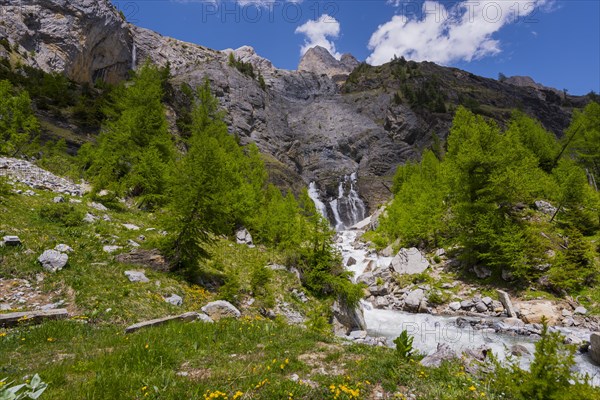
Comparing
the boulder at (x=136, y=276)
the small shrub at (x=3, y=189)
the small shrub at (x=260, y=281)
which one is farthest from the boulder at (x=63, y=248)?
the small shrub at (x=260, y=281)

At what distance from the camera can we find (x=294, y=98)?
12788 cm

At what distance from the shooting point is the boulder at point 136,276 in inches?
507

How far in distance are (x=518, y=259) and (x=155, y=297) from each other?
24.2 meters

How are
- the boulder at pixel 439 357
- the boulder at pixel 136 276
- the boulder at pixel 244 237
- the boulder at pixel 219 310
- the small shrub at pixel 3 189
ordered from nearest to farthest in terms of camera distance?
the boulder at pixel 439 357 → the boulder at pixel 219 310 → the boulder at pixel 136 276 → the small shrub at pixel 3 189 → the boulder at pixel 244 237

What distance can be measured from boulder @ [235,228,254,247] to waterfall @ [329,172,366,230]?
4485 cm

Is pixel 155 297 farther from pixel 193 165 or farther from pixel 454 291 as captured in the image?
pixel 454 291

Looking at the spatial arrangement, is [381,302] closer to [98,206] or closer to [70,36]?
[98,206]

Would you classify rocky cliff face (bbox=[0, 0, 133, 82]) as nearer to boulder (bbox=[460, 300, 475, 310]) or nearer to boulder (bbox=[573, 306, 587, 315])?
boulder (bbox=[460, 300, 475, 310])

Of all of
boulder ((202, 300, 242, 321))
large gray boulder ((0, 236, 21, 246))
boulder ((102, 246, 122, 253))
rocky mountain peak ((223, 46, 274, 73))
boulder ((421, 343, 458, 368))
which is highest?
rocky mountain peak ((223, 46, 274, 73))

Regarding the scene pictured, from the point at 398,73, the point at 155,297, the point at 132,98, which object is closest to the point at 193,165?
the point at 155,297

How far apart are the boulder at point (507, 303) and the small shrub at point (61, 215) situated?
87.3 feet

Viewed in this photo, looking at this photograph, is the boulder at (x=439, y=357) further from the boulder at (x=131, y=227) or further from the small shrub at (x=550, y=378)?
the boulder at (x=131, y=227)

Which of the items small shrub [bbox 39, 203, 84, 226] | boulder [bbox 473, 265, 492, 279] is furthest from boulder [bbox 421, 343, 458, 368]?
boulder [bbox 473, 265, 492, 279]

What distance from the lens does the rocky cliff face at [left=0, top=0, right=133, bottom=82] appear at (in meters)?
65.7
